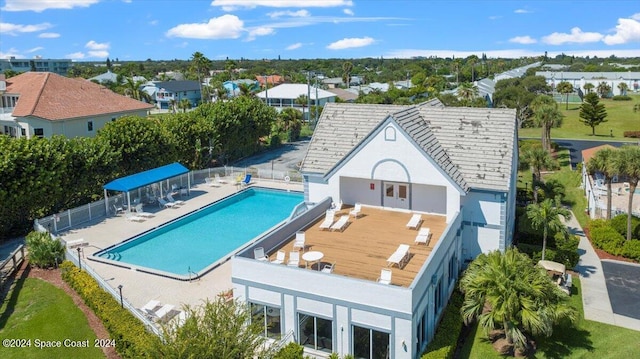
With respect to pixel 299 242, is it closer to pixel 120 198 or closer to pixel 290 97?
pixel 120 198

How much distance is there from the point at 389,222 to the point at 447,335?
26.4ft

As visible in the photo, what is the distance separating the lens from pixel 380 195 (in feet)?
95.7

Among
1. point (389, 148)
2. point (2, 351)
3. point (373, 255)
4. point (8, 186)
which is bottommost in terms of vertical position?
point (2, 351)

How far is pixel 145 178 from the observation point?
127 feet

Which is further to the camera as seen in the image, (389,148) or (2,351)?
(389,148)

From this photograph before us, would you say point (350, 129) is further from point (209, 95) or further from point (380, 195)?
point (209, 95)

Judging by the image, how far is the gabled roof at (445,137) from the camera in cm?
2612

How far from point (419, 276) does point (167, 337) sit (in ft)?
29.1

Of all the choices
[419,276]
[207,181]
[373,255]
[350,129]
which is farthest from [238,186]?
[419,276]

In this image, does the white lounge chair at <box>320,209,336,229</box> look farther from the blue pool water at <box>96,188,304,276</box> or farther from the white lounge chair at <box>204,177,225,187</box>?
the white lounge chair at <box>204,177,225,187</box>

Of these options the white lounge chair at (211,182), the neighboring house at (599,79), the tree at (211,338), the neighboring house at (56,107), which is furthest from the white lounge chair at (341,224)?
the neighboring house at (599,79)

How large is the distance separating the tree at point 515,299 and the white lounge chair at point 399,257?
2.68 metres

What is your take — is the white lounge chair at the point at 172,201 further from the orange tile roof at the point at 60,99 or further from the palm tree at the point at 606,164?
the palm tree at the point at 606,164

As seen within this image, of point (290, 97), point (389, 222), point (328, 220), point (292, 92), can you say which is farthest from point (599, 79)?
point (328, 220)
